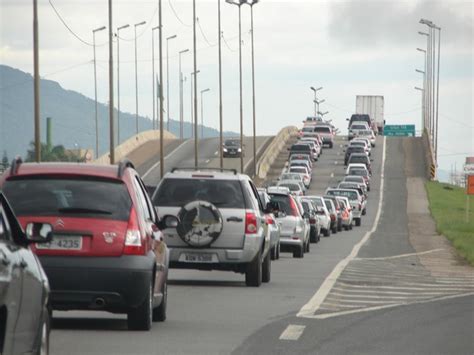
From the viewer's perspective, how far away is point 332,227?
6350 cm

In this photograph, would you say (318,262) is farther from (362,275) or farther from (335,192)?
(335,192)

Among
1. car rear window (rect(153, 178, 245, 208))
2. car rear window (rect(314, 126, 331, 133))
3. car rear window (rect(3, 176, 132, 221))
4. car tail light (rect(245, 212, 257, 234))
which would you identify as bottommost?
car rear window (rect(314, 126, 331, 133))

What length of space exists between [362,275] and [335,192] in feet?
179

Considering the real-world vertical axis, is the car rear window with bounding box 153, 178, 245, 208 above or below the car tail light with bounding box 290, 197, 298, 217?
above

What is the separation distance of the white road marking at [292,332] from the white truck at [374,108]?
147 meters

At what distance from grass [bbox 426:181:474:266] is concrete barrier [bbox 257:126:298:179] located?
11577mm

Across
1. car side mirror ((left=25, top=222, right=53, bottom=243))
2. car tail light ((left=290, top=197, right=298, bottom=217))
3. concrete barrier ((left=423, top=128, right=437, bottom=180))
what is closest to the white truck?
concrete barrier ((left=423, top=128, right=437, bottom=180))

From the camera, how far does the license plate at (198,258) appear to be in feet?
78.6

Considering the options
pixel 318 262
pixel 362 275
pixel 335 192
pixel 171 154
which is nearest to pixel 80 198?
pixel 362 275

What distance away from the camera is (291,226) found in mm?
39812

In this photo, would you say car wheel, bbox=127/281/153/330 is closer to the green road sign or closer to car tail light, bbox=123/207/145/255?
car tail light, bbox=123/207/145/255

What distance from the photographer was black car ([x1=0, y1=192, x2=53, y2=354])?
9648mm

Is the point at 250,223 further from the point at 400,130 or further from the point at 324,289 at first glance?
the point at 400,130

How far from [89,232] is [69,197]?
41 cm
